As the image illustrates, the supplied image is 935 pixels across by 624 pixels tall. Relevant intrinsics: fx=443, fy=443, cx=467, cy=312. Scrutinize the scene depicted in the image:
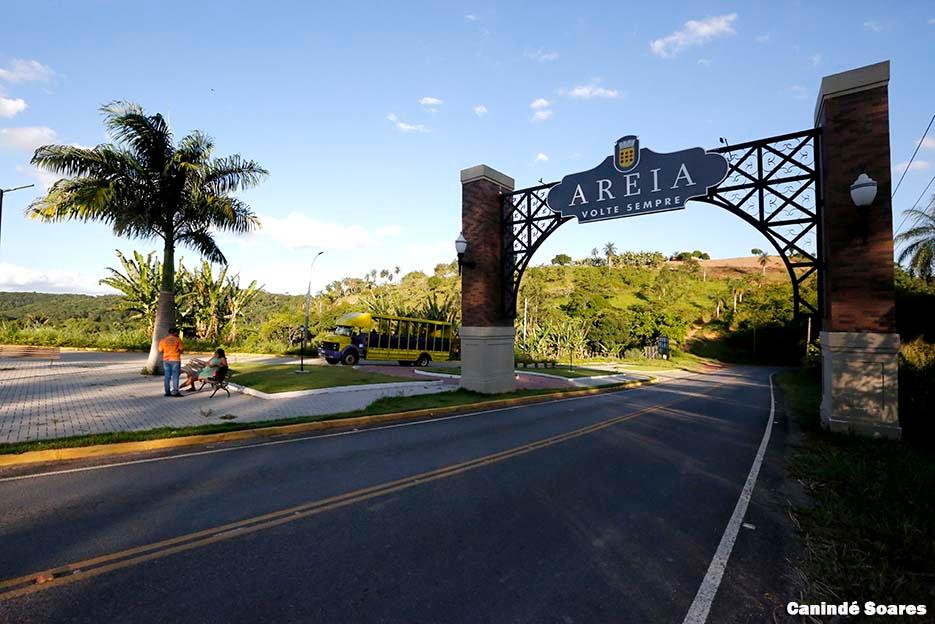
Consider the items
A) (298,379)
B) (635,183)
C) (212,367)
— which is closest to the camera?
(635,183)

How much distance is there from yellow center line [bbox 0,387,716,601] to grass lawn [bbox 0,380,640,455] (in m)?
4.15

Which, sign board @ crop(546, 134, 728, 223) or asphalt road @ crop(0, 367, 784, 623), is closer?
asphalt road @ crop(0, 367, 784, 623)

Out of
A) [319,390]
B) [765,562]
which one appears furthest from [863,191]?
[319,390]

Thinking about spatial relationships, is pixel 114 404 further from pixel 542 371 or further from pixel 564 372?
pixel 564 372

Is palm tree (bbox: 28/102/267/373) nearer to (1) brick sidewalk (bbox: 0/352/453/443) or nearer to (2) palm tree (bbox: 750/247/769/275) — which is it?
(1) brick sidewalk (bbox: 0/352/453/443)

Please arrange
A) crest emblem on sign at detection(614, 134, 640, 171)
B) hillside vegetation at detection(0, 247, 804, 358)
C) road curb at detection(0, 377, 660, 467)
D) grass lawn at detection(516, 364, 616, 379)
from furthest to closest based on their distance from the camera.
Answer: hillside vegetation at detection(0, 247, 804, 358) → grass lawn at detection(516, 364, 616, 379) → crest emblem on sign at detection(614, 134, 640, 171) → road curb at detection(0, 377, 660, 467)

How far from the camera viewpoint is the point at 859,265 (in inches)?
349

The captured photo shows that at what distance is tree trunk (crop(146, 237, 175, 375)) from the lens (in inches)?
615

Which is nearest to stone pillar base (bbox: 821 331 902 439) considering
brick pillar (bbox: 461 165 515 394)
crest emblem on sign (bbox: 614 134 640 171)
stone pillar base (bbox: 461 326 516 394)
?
crest emblem on sign (bbox: 614 134 640 171)

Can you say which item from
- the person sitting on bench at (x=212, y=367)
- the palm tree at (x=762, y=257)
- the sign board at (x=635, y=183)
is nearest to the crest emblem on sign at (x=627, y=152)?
the sign board at (x=635, y=183)

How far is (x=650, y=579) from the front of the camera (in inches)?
147

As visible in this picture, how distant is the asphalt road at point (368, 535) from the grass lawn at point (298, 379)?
22.1ft

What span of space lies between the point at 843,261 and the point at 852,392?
264 cm

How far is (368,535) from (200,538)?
1530mm
